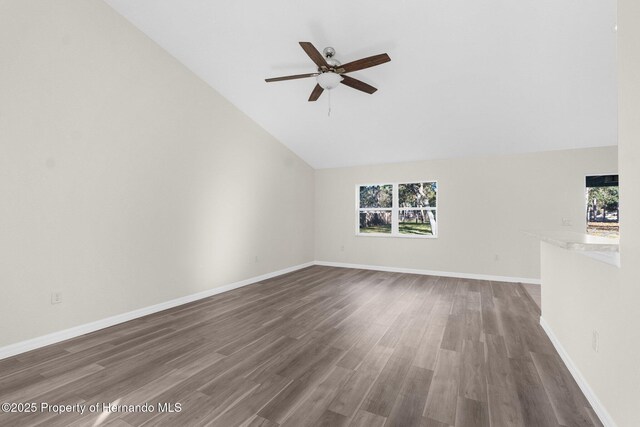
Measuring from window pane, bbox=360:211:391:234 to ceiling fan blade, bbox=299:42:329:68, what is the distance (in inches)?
165

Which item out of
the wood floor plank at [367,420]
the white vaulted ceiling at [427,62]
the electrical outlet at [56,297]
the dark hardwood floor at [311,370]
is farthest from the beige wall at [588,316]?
the electrical outlet at [56,297]

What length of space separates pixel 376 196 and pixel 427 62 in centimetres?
347

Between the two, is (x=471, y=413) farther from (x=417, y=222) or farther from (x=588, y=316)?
(x=417, y=222)

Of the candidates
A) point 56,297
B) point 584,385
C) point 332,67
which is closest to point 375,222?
point 332,67

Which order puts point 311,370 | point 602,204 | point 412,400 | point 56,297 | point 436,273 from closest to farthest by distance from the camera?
point 412,400
point 311,370
point 56,297
point 602,204
point 436,273

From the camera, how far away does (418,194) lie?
6094mm

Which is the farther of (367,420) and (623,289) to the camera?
(367,420)

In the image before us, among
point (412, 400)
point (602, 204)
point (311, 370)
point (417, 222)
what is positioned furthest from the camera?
point (417, 222)

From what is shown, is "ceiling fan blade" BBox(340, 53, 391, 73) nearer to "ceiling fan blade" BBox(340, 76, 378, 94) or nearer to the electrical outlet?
"ceiling fan blade" BBox(340, 76, 378, 94)

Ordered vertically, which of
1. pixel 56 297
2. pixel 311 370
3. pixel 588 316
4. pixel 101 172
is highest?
pixel 101 172

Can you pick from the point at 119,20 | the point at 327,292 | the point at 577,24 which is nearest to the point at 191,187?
the point at 119,20

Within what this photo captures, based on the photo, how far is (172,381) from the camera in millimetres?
2070

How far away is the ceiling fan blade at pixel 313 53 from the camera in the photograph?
2.49 m

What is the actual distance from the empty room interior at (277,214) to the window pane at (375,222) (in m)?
1.13
